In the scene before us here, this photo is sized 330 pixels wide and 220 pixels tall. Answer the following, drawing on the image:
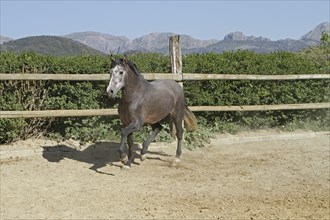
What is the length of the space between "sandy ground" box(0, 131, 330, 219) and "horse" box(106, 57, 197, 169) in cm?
63

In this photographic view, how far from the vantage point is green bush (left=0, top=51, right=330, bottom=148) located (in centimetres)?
904

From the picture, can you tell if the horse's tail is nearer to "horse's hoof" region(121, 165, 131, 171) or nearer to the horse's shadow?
the horse's shadow

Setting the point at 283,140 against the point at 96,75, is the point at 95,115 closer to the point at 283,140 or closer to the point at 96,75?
the point at 96,75

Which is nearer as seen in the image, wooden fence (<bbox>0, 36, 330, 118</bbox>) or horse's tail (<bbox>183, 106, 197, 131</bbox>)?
A: wooden fence (<bbox>0, 36, 330, 118</bbox>)

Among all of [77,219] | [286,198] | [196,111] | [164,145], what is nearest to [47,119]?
[164,145]

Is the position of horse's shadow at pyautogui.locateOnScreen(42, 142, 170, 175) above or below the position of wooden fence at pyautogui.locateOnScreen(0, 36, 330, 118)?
below

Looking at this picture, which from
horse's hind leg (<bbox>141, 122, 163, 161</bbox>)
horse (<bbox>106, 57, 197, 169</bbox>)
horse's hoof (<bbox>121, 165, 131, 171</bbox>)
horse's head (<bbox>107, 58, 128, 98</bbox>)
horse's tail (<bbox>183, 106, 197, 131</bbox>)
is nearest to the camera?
horse's head (<bbox>107, 58, 128, 98</bbox>)

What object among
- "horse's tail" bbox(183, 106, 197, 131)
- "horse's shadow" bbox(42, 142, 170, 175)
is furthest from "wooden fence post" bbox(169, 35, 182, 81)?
"horse's shadow" bbox(42, 142, 170, 175)

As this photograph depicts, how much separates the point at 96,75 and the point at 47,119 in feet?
4.18

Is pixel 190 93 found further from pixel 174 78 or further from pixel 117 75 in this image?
pixel 117 75

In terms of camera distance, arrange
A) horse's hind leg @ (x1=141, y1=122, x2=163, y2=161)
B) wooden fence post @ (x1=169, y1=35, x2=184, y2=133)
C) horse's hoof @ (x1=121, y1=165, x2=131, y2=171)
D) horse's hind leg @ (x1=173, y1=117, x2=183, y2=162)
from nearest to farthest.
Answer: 1. horse's hoof @ (x1=121, y1=165, x2=131, y2=171)
2. horse's hind leg @ (x1=141, y1=122, x2=163, y2=161)
3. horse's hind leg @ (x1=173, y1=117, x2=183, y2=162)
4. wooden fence post @ (x1=169, y1=35, x2=184, y2=133)

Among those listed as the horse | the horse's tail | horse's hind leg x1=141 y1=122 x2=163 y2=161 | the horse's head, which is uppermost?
the horse's head

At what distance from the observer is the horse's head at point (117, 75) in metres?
7.34

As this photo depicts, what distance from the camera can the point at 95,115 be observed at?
917 centimetres
